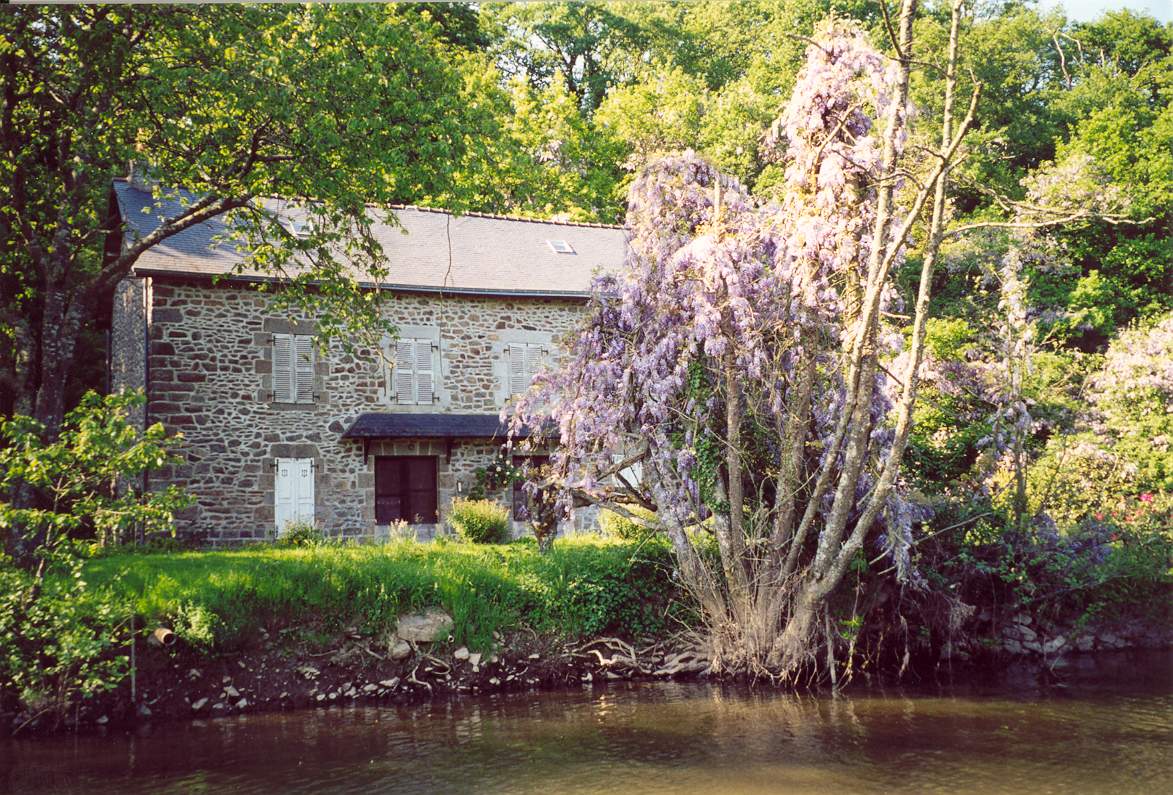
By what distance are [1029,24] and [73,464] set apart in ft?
60.4

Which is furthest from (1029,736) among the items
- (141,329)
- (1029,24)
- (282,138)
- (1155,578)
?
(1029,24)

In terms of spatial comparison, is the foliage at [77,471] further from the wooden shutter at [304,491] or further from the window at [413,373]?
the window at [413,373]

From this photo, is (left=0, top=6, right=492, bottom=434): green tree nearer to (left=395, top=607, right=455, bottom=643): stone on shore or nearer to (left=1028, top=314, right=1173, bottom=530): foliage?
(left=395, top=607, right=455, bottom=643): stone on shore

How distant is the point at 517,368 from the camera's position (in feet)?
47.0

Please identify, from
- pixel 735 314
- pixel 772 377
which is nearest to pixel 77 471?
pixel 735 314

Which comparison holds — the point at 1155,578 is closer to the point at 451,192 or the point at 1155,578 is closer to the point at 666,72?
the point at 451,192

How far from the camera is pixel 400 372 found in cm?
1359

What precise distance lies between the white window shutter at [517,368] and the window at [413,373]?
1.22 meters

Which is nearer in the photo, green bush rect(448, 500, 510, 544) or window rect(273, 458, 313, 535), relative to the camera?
green bush rect(448, 500, 510, 544)

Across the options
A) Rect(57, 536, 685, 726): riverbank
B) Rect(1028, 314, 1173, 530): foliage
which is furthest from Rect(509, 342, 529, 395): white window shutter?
Rect(1028, 314, 1173, 530): foliage

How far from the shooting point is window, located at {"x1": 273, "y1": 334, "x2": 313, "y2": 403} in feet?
41.8

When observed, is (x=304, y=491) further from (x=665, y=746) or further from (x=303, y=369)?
(x=665, y=746)

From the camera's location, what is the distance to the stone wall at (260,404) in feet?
39.7

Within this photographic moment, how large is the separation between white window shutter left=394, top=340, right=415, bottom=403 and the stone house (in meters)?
0.02
